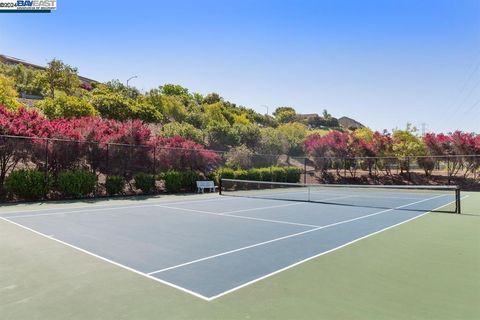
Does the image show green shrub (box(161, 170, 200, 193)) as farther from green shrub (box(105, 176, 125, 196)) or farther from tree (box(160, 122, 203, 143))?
tree (box(160, 122, 203, 143))

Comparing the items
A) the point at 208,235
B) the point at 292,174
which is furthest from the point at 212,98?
the point at 208,235

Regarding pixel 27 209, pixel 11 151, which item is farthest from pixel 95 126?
pixel 27 209

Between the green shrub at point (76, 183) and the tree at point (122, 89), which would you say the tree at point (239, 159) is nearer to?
the green shrub at point (76, 183)

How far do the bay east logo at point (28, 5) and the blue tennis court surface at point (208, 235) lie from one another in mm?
5863

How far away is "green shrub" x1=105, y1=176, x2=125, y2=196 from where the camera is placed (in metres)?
16.3

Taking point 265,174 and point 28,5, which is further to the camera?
point 265,174

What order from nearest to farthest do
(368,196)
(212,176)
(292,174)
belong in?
(368,196) < (212,176) < (292,174)

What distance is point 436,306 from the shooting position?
392cm

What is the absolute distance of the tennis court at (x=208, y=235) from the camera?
5133mm

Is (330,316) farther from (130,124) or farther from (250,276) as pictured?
(130,124)

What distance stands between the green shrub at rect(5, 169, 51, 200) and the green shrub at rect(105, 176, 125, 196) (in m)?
2.58

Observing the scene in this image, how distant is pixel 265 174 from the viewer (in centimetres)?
2602

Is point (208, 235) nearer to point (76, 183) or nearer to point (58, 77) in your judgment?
point (76, 183)

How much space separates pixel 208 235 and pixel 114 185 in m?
9.90
